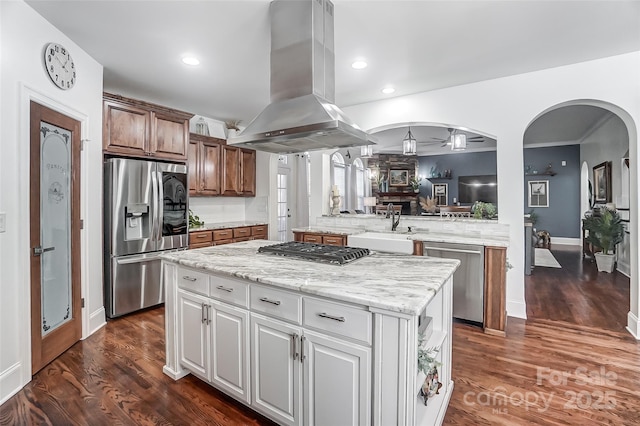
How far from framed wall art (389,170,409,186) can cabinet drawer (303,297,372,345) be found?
850 centimetres

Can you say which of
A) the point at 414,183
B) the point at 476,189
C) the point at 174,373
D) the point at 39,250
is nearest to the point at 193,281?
the point at 174,373

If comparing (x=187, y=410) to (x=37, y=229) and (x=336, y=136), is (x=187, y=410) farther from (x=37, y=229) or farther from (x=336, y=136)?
(x=336, y=136)

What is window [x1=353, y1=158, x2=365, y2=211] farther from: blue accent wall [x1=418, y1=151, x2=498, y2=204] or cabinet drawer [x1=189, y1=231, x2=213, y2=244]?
cabinet drawer [x1=189, y1=231, x2=213, y2=244]

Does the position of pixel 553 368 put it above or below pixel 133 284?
below

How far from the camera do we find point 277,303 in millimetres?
1617

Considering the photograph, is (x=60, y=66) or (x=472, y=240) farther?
(x=472, y=240)

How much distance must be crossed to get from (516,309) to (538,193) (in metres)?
6.62

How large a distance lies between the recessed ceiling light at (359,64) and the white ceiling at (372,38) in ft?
0.24

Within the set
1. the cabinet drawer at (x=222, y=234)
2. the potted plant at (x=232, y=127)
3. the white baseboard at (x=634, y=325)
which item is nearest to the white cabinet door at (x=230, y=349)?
the cabinet drawer at (x=222, y=234)

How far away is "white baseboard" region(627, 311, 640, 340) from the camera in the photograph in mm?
2844

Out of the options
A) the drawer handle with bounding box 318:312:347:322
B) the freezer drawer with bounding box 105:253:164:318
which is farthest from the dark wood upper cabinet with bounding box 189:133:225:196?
the drawer handle with bounding box 318:312:347:322

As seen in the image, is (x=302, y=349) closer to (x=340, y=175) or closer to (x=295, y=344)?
(x=295, y=344)

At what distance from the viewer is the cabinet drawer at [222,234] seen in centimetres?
453

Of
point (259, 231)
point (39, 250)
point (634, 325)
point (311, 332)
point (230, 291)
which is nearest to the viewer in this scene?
point (311, 332)
